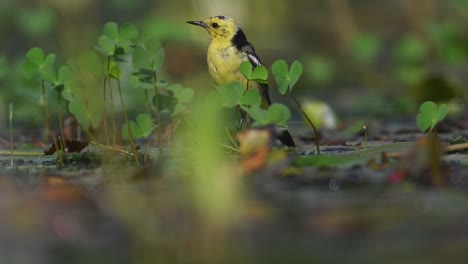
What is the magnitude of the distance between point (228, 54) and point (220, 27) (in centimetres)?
33

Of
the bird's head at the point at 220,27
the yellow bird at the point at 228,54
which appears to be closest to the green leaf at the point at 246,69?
the yellow bird at the point at 228,54

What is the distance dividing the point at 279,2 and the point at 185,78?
2737mm

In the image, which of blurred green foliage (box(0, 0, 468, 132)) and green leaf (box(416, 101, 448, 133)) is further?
blurred green foliage (box(0, 0, 468, 132))

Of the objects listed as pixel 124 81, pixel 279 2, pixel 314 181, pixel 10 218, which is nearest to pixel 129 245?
pixel 10 218

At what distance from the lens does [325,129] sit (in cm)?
657

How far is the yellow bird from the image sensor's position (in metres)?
5.66

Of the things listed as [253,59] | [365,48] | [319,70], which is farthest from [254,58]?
[319,70]

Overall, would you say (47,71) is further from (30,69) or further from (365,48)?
(365,48)

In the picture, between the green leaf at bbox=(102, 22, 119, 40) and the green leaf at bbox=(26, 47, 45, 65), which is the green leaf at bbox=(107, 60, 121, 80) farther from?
the green leaf at bbox=(26, 47, 45, 65)

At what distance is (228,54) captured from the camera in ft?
18.8

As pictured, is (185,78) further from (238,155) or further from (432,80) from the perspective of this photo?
(238,155)

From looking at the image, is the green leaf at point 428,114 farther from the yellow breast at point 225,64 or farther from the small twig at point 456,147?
the yellow breast at point 225,64

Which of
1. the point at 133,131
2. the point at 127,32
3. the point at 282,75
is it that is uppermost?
the point at 127,32

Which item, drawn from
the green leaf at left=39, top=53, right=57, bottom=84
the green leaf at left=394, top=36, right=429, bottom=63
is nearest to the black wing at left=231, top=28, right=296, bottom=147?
the green leaf at left=39, top=53, right=57, bottom=84
